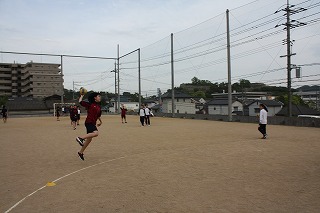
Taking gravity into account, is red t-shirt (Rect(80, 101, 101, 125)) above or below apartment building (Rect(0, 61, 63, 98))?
below

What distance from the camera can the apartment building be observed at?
81.3m

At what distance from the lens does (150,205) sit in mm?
4176

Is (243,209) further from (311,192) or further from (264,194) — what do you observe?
(311,192)

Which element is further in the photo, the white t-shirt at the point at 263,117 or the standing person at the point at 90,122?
the white t-shirt at the point at 263,117

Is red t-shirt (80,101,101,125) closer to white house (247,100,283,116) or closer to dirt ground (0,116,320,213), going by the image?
dirt ground (0,116,320,213)

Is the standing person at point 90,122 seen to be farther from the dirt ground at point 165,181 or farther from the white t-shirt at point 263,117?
the white t-shirt at point 263,117

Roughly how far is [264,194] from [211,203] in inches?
38.4

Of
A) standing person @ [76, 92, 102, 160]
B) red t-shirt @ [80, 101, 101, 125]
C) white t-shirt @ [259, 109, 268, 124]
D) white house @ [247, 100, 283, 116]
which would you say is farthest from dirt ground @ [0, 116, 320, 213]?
white house @ [247, 100, 283, 116]

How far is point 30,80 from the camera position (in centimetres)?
8125

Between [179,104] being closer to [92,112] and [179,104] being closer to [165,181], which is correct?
[92,112]

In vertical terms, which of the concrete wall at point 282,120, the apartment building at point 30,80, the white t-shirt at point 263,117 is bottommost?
the concrete wall at point 282,120

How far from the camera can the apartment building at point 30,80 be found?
3201 inches

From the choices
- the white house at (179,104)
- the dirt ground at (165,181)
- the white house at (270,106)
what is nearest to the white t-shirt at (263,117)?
the dirt ground at (165,181)

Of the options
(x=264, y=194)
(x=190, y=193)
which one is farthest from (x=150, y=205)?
(x=264, y=194)
